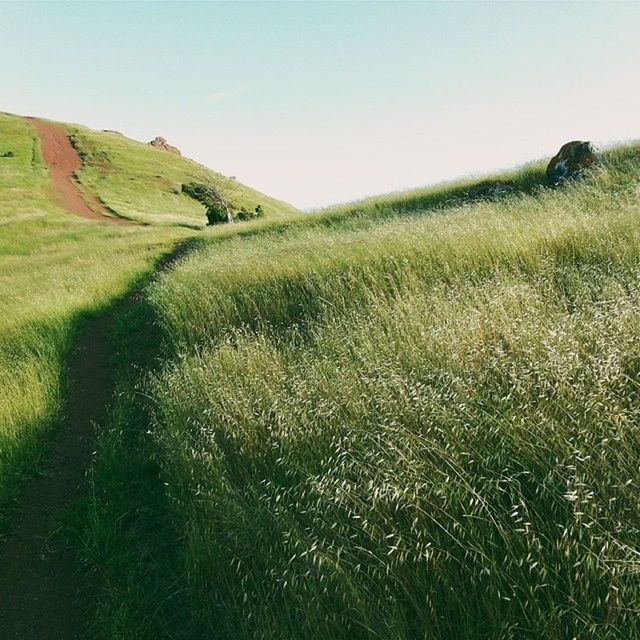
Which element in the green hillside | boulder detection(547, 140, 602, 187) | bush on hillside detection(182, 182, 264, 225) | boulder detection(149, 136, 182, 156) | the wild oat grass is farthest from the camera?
boulder detection(149, 136, 182, 156)

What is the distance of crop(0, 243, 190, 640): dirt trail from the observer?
3.57 metres

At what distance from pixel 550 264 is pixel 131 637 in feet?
21.4

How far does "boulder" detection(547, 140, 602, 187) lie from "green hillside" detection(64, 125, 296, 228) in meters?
31.3

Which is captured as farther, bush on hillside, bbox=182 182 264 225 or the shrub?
the shrub

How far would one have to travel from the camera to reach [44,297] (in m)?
13.2

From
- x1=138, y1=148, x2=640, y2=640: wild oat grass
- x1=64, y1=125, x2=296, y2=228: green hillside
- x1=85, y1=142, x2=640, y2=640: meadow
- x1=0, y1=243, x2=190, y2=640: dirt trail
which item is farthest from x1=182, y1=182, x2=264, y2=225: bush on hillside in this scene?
x1=85, y1=142, x2=640, y2=640: meadow

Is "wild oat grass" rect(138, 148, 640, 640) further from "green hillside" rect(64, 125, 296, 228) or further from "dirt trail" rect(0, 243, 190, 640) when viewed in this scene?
"green hillside" rect(64, 125, 296, 228)

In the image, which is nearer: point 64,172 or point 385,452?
point 385,452

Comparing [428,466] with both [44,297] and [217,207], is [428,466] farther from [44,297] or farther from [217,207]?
[217,207]

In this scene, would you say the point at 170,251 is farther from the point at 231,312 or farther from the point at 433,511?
the point at 433,511

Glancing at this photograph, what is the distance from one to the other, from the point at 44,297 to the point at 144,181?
189 ft

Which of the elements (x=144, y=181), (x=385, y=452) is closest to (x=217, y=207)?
(x=144, y=181)

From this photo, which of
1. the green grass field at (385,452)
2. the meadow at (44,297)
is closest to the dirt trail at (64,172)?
the meadow at (44,297)

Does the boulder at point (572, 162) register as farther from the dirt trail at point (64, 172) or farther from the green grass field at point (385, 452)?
the dirt trail at point (64, 172)
